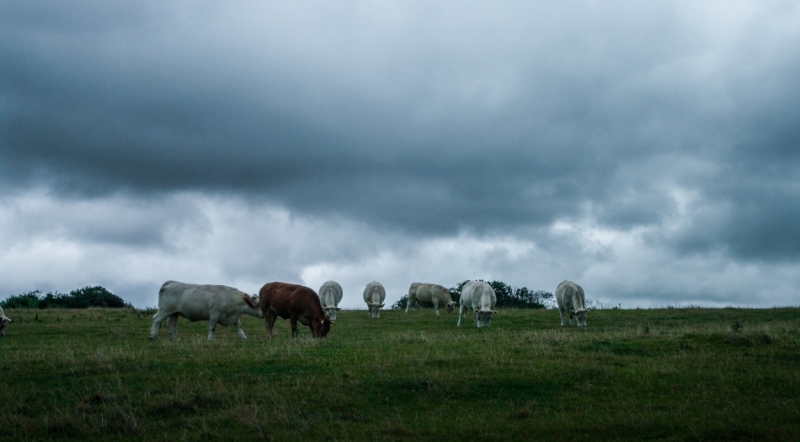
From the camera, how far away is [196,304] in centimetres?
2164

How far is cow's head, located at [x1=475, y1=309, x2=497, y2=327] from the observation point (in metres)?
28.4

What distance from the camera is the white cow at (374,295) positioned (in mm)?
38972

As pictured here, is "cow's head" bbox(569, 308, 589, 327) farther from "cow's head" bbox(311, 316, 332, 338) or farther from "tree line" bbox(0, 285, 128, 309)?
"tree line" bbox(0, 285, 128, 309)

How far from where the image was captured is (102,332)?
24.2 meters

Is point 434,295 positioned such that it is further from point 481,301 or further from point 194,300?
point 194,300

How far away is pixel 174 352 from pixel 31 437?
6.43 meters

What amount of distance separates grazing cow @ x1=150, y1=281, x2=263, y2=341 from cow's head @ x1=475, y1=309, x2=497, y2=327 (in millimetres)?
10577

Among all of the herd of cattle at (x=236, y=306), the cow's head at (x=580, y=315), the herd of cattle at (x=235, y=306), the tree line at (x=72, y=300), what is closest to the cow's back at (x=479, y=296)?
the cow's head at (x=580, y=315)

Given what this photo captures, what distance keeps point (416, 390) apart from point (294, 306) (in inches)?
424

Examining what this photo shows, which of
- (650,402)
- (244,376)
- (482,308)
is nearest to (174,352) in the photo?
(244,376)

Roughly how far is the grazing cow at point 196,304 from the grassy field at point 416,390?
13.7 ft

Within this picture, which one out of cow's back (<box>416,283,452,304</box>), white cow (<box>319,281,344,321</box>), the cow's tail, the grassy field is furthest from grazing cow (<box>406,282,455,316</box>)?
the grassy field

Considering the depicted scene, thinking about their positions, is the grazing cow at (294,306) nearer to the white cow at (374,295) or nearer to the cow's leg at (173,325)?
the cow's leg at (173,325)

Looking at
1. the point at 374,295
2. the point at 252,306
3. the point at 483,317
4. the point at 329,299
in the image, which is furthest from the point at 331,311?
the point at 252,306
